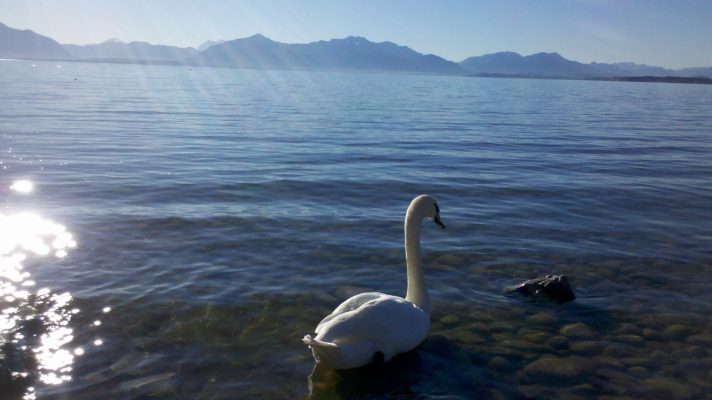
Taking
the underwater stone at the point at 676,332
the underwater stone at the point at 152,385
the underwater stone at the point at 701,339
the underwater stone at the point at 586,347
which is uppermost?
the underwater stone at the point at 152,385

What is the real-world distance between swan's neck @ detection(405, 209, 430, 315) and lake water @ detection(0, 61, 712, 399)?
571 mm

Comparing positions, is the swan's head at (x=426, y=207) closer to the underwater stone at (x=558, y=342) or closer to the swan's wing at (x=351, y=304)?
the swan's wing at (x=351, y=304)

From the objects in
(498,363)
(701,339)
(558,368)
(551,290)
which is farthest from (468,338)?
(701,339)

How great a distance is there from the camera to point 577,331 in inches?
332

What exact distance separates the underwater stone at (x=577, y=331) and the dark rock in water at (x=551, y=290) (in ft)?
2.50

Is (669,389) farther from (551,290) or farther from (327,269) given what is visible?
(327,269)

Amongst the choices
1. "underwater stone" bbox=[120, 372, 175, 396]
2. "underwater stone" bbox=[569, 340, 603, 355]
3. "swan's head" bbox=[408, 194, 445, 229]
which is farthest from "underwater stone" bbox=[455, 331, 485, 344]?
"underwater stone" bbox=[120, 372, 175, 396]

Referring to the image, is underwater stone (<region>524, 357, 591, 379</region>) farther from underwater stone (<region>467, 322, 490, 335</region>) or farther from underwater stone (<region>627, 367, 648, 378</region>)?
underwater stone (<region>467, 322, 490, 335</region>)

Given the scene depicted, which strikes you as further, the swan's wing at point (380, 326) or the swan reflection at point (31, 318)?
the swan reflection at point (31, 318)

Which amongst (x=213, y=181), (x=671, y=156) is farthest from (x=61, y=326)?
(x=671, y=156)

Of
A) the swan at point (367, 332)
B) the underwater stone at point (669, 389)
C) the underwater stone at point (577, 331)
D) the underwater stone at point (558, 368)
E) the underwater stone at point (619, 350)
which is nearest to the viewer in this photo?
the swan at point (367, 332)

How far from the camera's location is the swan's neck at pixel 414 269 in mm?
8109

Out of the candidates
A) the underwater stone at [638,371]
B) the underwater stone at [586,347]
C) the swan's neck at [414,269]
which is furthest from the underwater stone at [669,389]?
the swan's neck at [414,269]

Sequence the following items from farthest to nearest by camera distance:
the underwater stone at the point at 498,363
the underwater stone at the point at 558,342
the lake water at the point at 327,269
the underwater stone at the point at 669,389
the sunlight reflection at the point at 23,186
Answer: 1. the sunlight reflection at the point at 23,186
2. the underwater stone at the point at 558,342
3. the underwater stone at the point at 498,363
4. the lake water at the point at 327,269
5. the underwater stone at the point at 669,389
